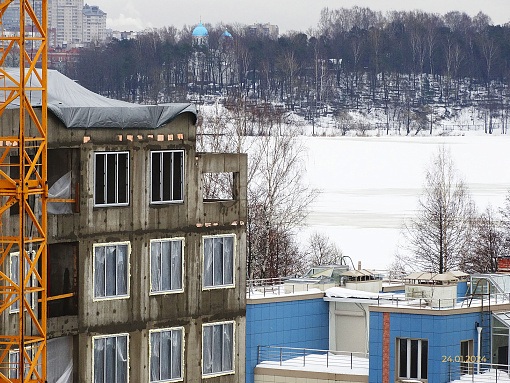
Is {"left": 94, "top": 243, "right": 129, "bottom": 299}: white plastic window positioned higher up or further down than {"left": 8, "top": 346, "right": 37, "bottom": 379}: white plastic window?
higher up

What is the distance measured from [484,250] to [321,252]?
26.1ft

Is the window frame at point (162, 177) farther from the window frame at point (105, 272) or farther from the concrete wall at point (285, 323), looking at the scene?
the concrete wall at point (285, 323)

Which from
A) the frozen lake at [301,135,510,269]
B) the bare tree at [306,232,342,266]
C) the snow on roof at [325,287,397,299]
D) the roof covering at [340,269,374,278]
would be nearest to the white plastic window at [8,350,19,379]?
the snow on roof at [325,287,397,299]

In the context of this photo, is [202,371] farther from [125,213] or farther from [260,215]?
[260,215]

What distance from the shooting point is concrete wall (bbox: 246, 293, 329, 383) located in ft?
108

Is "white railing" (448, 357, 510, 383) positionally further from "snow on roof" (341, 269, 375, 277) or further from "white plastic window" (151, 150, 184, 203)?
"white plastic window" (151, 150, 184, 203)

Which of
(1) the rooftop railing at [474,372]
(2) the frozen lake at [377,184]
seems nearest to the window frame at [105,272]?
(1) the rooftop railing at [474,372]

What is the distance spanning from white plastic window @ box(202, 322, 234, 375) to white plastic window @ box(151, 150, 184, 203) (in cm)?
267

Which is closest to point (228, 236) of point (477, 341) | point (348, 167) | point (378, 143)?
point (477, 341)

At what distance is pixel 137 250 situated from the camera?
3033cm

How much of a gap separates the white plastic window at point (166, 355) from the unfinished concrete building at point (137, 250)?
0.02 m

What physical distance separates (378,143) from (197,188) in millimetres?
111582

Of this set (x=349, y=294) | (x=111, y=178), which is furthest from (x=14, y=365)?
(x=349, y=294)

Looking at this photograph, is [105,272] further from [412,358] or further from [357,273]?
[357,273]
